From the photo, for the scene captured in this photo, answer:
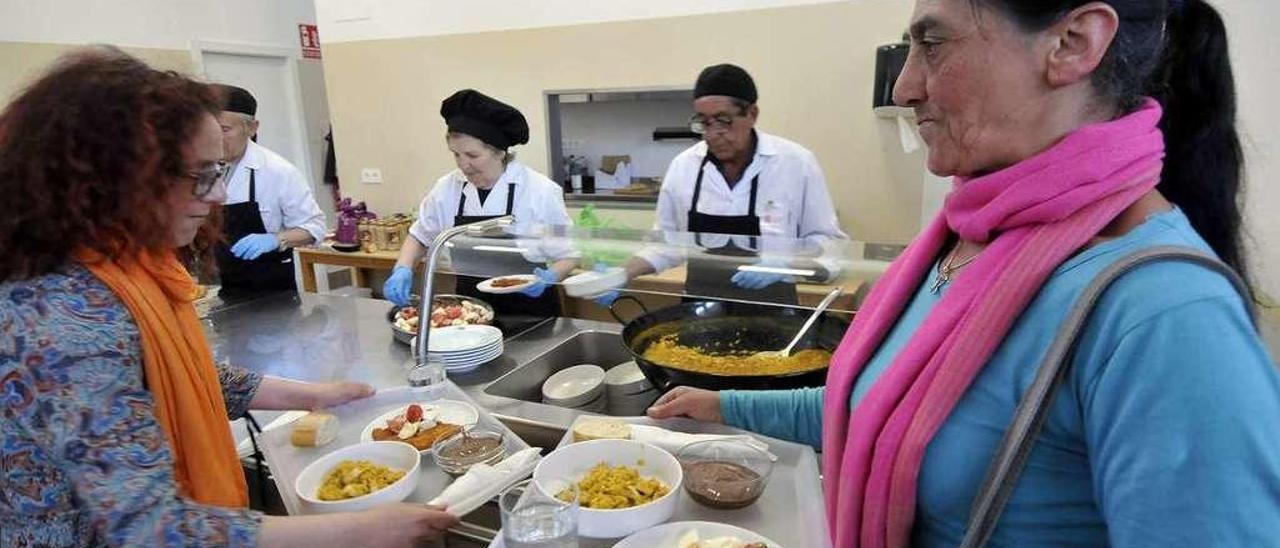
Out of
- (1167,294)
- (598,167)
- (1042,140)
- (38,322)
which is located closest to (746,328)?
(1042,140)

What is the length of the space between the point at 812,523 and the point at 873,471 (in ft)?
1.18

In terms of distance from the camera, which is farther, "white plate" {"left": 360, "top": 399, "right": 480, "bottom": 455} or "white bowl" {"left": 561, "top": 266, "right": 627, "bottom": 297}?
"white bowl" {"left": 561, "top": 266, "right": 627, "bottom": 297}

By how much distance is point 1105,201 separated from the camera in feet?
2.29

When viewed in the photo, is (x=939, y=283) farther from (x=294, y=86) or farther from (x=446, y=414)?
(x=294, y=86)

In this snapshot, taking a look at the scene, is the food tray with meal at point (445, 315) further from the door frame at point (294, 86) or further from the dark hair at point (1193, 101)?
the door frame at point (294, 86)

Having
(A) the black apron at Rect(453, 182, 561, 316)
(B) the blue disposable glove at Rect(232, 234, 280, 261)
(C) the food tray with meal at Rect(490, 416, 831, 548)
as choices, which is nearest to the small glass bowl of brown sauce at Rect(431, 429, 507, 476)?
(C) the food tray with meal at Rect(490, 416, 831, 548)

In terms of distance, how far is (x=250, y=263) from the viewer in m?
2.93

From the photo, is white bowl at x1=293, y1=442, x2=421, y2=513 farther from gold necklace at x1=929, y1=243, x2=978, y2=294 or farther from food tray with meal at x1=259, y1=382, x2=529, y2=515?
gold necklace at x1=929, y1=243, x2=978, y2=294

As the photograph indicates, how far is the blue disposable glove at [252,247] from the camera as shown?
2.86 metres

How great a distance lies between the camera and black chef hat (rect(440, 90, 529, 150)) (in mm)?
2721

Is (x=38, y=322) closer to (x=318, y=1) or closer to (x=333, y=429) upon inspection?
(x=333, y=429)

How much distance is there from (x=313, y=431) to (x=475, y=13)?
367 centimetres

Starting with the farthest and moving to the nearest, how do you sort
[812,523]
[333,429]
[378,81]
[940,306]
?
1. [378,81]
2. [333,429]
3. [812,523]
4. [940,306]

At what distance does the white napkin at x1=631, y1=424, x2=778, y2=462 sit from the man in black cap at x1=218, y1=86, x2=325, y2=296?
2.26 metres
